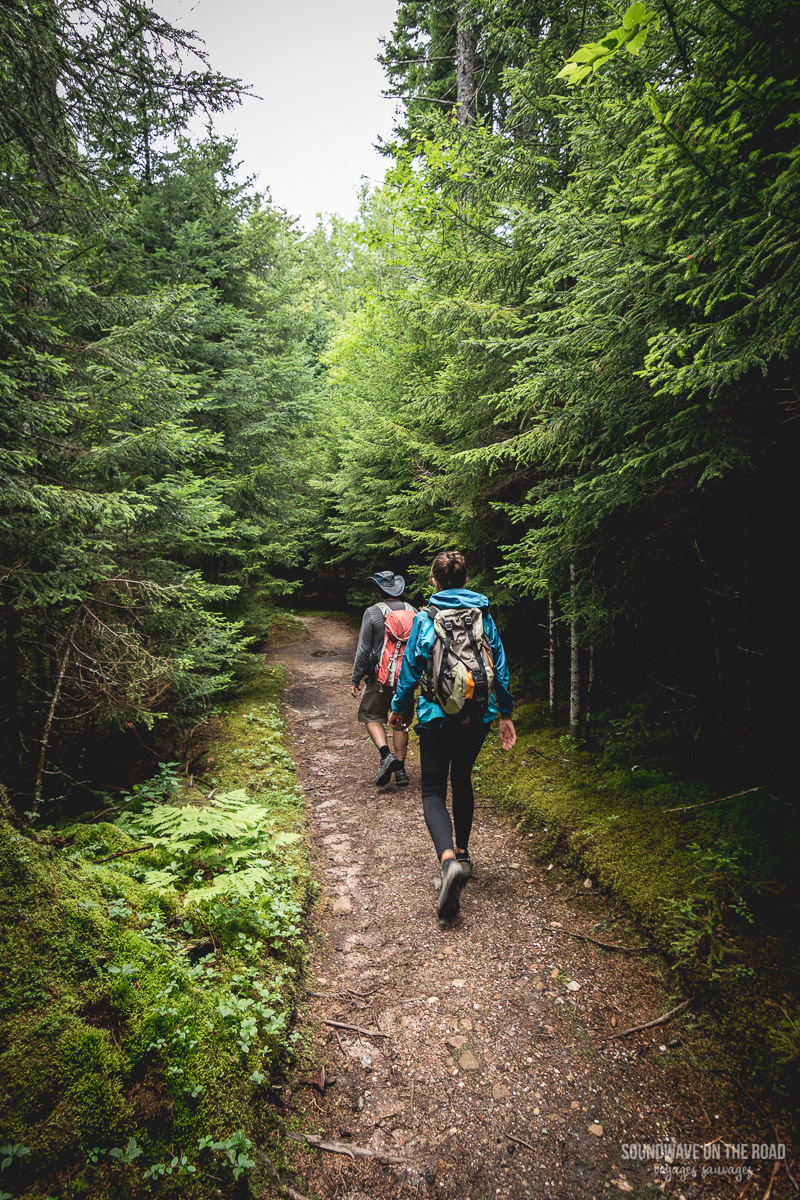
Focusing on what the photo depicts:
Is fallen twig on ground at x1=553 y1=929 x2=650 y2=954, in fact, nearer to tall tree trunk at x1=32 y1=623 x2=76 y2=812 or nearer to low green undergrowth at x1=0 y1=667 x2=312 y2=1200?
low green undergrowth at x1=0 y1=667 x2=312 y2=1200

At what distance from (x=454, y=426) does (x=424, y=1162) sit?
7.05 metres

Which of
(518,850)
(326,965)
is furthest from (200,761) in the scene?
(518,850)

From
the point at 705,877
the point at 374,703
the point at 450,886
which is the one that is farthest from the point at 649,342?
the point at 374,703

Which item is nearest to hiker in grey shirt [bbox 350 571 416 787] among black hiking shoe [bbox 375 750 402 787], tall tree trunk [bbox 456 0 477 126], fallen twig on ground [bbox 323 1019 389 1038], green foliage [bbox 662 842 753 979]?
black hiking shoe [bbox 375 750 402 787]

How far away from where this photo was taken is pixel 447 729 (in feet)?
12.4

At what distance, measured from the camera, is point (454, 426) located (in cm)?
695

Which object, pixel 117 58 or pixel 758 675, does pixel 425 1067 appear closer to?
pixel 758 675

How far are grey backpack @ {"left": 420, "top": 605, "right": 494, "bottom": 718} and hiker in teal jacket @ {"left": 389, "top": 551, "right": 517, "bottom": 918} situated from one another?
0.07 m

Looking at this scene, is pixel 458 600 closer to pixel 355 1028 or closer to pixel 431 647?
pixel 431 647

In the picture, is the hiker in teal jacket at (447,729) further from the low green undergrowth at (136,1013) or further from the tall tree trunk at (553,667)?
the tall tree trunk at (553,667)

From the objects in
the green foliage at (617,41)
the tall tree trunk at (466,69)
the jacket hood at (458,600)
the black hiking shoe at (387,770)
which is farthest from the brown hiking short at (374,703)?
the tall tree trunk at (466,69)

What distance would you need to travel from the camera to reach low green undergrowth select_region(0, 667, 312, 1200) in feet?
5.08

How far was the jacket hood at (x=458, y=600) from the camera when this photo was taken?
390 centimetres

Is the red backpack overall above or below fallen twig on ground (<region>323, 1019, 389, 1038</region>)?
above
